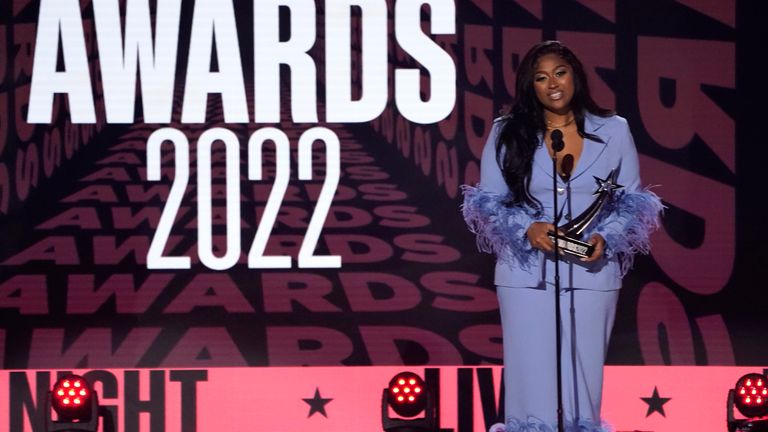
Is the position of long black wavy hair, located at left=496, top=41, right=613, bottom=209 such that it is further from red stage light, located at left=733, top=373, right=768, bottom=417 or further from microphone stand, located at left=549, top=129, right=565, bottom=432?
red stage light, located at left=733, top=373, right=768, bottom=417

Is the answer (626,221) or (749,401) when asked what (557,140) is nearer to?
(626,221)

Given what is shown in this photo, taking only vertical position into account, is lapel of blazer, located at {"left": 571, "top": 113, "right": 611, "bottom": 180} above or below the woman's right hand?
above

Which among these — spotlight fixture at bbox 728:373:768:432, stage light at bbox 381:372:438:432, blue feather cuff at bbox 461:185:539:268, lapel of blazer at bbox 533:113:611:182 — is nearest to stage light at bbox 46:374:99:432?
stage light at bbox 381:372:438:432

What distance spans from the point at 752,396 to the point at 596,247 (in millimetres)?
1580

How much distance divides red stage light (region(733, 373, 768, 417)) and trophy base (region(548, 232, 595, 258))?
5.18ft

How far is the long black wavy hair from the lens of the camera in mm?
3334

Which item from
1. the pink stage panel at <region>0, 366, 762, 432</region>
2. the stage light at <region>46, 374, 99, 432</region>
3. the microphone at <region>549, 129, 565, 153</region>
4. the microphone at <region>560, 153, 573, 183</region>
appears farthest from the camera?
the pink stage panel at <region>0, 366, 762, 432</region>

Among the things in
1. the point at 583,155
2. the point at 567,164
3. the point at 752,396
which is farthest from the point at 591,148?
the point at 752,396

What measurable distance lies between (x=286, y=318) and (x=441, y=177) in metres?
0.90

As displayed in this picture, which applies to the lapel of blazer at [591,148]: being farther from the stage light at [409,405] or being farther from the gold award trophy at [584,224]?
the stage light at [409,405]

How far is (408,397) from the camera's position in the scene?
439 centimetres

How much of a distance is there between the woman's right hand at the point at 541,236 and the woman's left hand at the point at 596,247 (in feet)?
0.36

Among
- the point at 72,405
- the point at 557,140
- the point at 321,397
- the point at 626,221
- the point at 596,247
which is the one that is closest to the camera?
the point at 557,140

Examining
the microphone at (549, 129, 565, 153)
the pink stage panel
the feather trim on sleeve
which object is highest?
the microphone at (549, 129, 565, 153)
